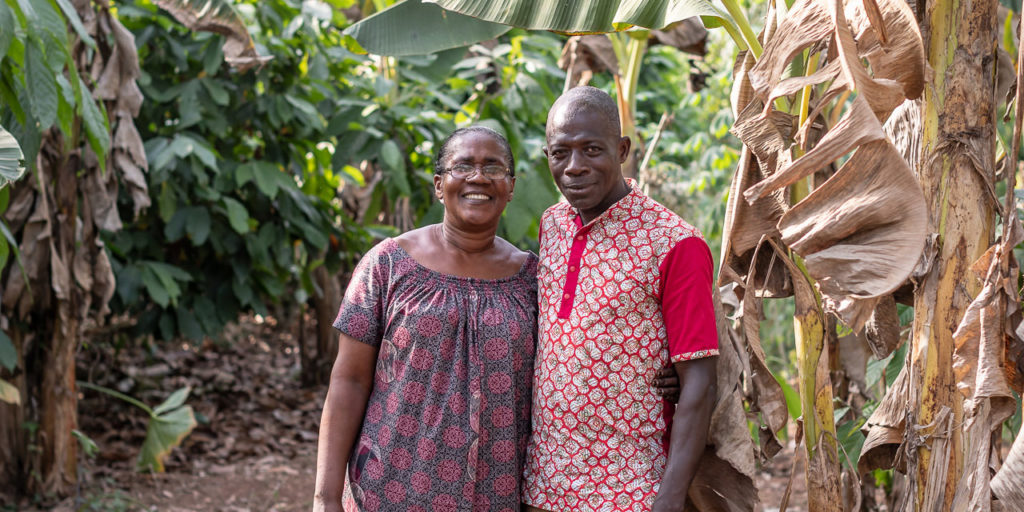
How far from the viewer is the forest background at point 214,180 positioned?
3.67 m

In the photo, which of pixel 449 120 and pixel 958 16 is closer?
pixel 958 16

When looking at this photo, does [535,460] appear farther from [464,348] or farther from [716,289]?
[716,289]

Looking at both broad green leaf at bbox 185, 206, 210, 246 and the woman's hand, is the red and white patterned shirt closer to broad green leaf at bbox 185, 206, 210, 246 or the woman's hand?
the woman's hand

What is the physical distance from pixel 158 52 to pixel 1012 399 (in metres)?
4.24

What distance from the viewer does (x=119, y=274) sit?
14.8ft

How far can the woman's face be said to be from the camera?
6.72 feet

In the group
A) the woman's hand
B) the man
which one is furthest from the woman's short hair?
the woman's hand

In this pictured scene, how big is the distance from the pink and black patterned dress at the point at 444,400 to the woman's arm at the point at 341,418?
35mm

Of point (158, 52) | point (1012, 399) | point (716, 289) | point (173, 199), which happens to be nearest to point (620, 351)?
point (716, 289)

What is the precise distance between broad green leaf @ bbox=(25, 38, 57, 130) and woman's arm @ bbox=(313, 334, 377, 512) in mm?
1138

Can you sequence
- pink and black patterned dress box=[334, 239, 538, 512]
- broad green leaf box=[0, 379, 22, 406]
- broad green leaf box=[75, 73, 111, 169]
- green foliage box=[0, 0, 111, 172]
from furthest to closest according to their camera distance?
1. broad green leaf box=[0, 379, 22, 406]
2. broad green leaf box=[75, 73, 111, 169]
3. green foliage box=[0, 0, 111, 172]
4. pink and black patterned dress box=[334, 239, 538, 512]

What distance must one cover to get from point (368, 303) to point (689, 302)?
699 millimetres

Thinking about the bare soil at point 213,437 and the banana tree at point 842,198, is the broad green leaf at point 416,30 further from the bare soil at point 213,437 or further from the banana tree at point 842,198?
the bare soil at point 213,437

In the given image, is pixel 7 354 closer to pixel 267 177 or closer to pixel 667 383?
pixel 267 177
